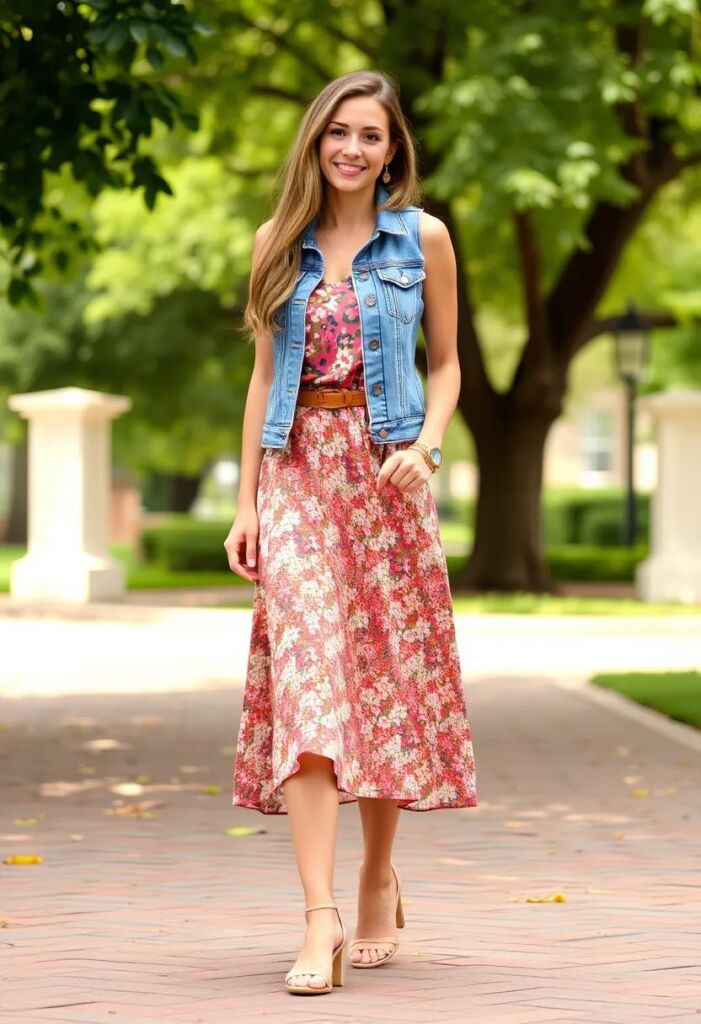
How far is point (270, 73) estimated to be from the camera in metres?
21.0

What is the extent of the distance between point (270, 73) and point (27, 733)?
12.9 m

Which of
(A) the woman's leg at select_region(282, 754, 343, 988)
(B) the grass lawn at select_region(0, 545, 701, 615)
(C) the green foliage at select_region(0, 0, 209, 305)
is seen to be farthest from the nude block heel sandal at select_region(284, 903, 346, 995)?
(B) the grass lawn at select_region(0, 545, 701, 615)

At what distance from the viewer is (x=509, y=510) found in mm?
22656

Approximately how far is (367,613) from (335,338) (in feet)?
2.06

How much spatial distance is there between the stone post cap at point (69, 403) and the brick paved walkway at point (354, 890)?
12051 mm

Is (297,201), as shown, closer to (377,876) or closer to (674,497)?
(377,876)

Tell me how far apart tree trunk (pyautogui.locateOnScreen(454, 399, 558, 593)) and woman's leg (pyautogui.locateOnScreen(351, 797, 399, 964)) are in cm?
1792

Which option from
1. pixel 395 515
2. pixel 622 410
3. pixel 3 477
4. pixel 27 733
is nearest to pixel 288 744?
pixel 395 515

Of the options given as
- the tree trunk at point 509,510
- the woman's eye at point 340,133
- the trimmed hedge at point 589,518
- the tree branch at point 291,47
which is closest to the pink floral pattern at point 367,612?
the woman's eye at point 340,133

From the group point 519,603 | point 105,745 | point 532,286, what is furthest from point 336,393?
point 532,286

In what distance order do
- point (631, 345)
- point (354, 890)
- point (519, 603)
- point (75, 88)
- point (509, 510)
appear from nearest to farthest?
point (354, 890) < point (75, 88) < point (519, 603) < point (509, 510) < point (631, 345)

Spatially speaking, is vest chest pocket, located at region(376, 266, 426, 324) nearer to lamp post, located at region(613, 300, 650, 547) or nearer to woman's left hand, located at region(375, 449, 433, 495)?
woman's left hand, located at region(375, 449, 433, 495)

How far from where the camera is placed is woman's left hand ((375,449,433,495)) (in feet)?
14.3

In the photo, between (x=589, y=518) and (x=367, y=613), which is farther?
(x=589, y=518)
